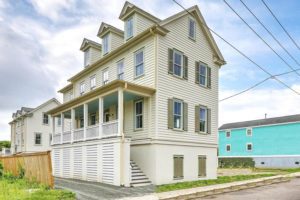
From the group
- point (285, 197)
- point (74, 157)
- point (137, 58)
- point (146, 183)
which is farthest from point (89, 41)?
point (285, 197)

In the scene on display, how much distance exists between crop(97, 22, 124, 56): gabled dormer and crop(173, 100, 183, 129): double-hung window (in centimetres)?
751

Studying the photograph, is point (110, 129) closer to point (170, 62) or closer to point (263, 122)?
point (170, 62)

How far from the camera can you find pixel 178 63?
20.1m

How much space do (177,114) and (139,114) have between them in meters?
2.32

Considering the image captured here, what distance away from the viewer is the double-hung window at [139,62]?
19.7 m

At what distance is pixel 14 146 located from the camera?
52.9 m

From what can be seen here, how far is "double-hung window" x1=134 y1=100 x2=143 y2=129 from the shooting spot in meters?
19.4

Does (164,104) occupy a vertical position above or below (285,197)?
above

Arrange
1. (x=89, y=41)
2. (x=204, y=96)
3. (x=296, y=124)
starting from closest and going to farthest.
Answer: (x=204, y=96)
(x=89, y=41)
(x=296, y=124)

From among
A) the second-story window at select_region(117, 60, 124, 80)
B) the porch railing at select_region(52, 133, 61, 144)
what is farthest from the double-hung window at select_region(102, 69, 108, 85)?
the porch railing at select_region(52, 133, 61, 144)

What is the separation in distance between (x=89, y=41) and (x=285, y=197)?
20.2 meters

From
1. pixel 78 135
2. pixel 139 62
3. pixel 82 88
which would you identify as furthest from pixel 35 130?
pixel 139 62

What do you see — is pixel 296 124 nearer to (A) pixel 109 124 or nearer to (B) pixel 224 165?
(B) pixel 224 165

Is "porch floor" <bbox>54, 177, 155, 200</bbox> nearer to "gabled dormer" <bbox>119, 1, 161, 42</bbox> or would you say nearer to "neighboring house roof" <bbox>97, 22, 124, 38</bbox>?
"gabled dormer" <bbox>119, 1, 161, 42</bbox>
